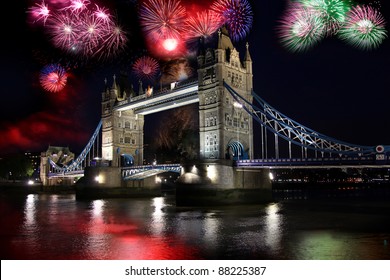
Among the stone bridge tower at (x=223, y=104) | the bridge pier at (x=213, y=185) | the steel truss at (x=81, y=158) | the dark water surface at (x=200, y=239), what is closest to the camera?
the dark water surface at (x=200, y=239)

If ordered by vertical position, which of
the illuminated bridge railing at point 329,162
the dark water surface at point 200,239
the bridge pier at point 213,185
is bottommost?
the dark water surface at point 200,239

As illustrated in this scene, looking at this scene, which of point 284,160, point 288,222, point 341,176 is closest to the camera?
point 288,222

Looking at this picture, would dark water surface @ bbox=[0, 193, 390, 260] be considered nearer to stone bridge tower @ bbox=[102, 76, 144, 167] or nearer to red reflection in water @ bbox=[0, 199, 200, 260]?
red reflection in water @ bbox=[0, 199, 200, 260]

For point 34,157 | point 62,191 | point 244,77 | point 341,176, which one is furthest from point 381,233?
point 34,157

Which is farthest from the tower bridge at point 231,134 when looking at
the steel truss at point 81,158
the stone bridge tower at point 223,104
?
the steel truss at point 81,158

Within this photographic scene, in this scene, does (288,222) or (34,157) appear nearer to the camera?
(288,222)

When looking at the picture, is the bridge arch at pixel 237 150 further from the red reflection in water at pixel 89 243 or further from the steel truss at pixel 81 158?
the steel truss at pixel 81 158

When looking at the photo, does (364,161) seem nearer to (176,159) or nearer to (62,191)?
(176,159)
